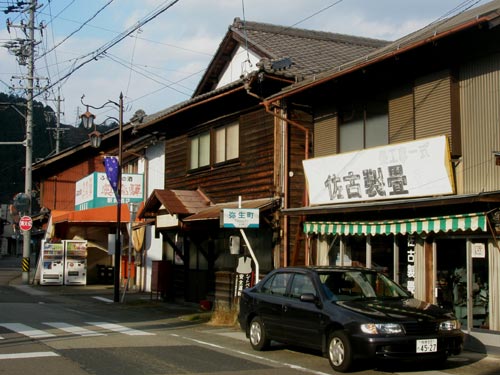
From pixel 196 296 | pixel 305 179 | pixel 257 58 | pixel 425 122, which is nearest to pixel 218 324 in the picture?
pixel 305 179

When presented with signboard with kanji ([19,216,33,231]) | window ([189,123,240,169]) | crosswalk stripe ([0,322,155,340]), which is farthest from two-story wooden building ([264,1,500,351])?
signboard with kanji ([19,216,33,231])

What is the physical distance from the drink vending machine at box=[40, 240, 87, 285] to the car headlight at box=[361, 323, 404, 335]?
25.1 m

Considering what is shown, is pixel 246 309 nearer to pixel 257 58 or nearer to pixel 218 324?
pixel 218 324

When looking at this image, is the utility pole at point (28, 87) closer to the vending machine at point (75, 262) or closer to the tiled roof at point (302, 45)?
the vending machine at point (75, 262)

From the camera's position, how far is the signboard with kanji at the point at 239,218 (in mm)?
16484

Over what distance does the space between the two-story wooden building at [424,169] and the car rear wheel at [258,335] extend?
11.7 feet

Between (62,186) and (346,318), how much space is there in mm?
36971

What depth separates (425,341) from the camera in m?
9.48

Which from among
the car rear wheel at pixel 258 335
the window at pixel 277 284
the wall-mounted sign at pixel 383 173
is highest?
the wall-mounted sign at pixel 383 173

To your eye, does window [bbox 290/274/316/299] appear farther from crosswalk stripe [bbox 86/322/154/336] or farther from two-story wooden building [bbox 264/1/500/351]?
crosswalk stripe [bbox 86/322/154/336]

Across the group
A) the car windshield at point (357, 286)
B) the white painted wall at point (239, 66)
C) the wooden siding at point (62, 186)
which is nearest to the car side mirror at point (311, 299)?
the car windshield at point (357, 286)

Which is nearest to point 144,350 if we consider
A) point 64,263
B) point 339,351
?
point 339,351

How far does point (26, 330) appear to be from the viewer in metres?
14.3

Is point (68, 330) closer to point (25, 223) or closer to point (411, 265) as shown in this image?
point (411, 265)
